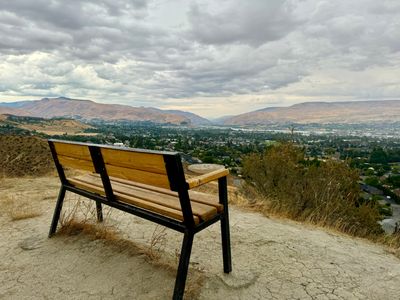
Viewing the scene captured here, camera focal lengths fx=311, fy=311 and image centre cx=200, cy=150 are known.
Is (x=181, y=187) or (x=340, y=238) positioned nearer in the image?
(x=181, y=187)

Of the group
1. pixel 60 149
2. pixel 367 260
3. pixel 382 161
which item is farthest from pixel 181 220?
pixel 382 161

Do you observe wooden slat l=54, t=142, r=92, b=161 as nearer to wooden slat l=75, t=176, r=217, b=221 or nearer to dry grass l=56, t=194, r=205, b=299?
wooden slat l=75, t=176, r=217, b=221

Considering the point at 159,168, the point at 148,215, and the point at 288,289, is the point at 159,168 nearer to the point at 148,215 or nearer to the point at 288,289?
the point at 148,215

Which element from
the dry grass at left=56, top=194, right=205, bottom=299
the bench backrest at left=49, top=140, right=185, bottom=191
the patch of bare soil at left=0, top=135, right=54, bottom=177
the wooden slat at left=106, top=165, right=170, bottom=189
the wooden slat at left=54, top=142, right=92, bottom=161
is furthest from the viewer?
the patch of bare soil at left=0, top=135, right=54, bottom=177

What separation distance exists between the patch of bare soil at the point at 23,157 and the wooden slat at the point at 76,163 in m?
6.05

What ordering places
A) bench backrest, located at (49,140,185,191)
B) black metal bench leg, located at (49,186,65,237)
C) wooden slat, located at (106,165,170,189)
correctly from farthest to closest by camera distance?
black metal bench leg, located at (49,186,65,237), wooden slat, located at (106,165,170,189), bench backrest, located at (49,140,185,191)

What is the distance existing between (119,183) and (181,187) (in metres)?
1.40

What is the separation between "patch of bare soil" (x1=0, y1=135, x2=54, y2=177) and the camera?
360 inches

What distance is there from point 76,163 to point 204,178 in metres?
1.53

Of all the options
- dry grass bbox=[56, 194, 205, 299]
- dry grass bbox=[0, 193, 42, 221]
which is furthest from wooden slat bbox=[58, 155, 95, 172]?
dry grass bbox=[0, 193, 42, 221]

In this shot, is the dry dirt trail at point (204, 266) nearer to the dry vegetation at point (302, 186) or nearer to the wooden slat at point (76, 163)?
the wooden slat at point (76, 163)

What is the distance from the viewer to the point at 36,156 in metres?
10.9

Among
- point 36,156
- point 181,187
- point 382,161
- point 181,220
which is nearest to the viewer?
point 181,187

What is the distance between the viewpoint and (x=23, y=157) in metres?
10.7
